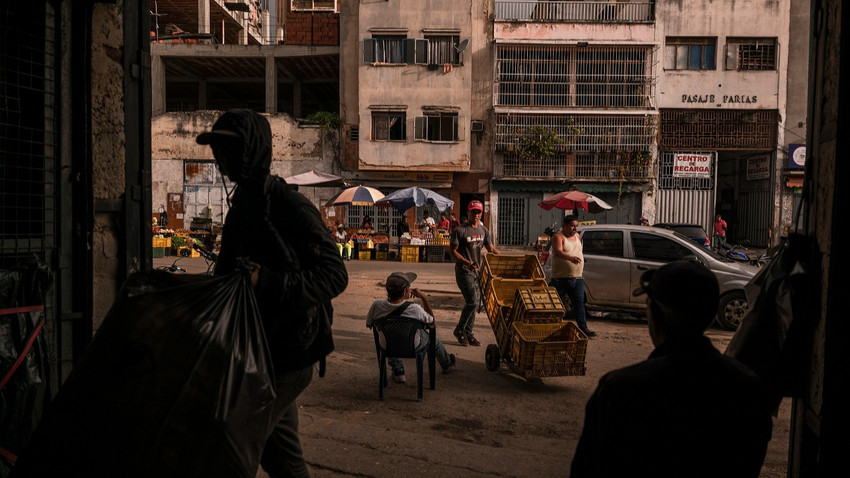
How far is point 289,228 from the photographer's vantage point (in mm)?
2230

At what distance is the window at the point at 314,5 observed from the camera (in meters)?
30.2

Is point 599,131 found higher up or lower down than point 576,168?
higher up

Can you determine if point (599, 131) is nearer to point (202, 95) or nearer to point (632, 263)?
point (632, 263)

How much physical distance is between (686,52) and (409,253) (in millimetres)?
15190

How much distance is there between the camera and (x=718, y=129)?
82.5 feet

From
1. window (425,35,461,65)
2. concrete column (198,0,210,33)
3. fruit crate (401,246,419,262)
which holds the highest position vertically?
concrete column (198,0,210,33)

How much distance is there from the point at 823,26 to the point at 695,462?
1780mm

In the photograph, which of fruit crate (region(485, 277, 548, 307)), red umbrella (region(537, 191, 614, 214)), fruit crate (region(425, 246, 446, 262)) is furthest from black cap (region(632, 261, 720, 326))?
fruit crate (region(425, 246, 446, 262))

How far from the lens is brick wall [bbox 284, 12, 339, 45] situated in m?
29.1

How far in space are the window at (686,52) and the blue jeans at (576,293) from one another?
68.4 ft

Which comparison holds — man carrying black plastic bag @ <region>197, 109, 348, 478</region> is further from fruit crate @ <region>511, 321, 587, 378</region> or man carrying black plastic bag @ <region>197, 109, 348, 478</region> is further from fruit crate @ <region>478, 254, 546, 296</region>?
fruit crate @ <region>478, 254, 546, 296</region>

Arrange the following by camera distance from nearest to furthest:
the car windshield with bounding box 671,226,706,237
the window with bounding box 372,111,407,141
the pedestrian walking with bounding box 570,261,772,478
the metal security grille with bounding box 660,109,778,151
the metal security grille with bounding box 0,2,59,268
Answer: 1. the pedestrian walking with bounding box 570,261,772,478
2. the metal security grille with bounding box 0,2,59,268
3. the car windshield with bounding box 671,226,706,237
4. the metal security grille with bounding box 660,109,778,151
5. the window with bounding box 372,111,407,141

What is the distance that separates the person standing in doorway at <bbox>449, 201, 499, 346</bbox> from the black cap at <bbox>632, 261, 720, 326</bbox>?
5984mm

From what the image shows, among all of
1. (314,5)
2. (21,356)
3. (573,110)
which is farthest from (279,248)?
(314,5)
